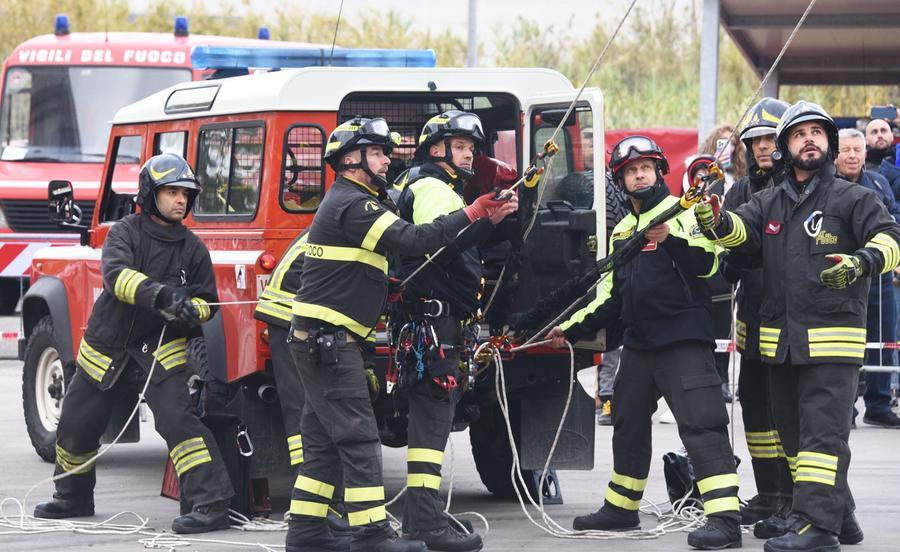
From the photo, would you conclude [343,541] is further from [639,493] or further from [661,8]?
[661,8]

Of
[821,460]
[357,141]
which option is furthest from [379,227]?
[821,460]

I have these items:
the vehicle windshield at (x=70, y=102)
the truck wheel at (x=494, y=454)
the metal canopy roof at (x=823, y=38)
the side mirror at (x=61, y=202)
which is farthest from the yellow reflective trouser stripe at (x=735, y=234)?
the vehicle windshield at (x=70, y=102)

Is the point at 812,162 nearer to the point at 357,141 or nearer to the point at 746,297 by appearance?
the point at 746,297

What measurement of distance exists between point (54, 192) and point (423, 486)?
11.3 feet

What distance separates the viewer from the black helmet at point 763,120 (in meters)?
8.01

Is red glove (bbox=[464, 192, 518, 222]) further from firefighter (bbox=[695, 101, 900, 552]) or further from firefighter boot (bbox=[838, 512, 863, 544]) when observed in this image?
firefighter boot (bbox=[838, 512, 863, 544])

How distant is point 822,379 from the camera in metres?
7.08

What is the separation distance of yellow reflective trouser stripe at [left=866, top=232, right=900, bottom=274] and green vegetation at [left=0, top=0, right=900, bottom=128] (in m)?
22.4

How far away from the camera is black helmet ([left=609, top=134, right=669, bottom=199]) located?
7.41 metres

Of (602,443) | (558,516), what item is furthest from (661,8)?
(558,516)

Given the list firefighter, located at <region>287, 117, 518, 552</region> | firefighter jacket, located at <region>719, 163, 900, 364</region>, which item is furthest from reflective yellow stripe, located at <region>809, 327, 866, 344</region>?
firefighter, located at <region>287, 117, 518, 552</region>

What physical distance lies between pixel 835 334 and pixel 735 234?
631 mm

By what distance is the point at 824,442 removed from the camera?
7004 millimetres

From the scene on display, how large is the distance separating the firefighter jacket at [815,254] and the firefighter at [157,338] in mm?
2662
